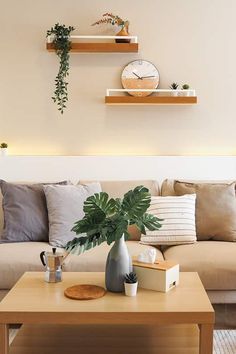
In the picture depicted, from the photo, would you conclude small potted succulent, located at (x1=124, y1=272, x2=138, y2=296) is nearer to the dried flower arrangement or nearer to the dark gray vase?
the dark gray vase

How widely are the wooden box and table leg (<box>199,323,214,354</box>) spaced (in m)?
0.30

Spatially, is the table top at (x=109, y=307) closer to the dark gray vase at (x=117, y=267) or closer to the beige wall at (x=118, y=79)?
the dark gray vase at (x=117, y=267)

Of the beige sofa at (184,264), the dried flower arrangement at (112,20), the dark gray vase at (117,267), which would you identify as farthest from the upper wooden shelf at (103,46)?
the dark gray vase at (117,267)

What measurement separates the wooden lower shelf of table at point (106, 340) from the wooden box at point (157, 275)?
0.23 metres

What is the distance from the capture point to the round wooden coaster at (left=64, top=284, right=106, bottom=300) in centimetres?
222

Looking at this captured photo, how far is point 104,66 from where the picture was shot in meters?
4.15

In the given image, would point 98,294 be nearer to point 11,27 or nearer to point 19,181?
point 19,181

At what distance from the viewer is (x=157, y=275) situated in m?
2.32

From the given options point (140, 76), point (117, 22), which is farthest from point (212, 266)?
point (117, 22)

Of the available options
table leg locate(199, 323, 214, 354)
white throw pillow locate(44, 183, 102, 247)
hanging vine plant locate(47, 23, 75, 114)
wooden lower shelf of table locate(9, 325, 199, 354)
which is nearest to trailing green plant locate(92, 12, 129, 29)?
hanging vine plant locate(47, 23, 75, 114)

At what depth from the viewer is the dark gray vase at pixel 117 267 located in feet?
7.53

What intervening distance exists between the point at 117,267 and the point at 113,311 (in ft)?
0.88

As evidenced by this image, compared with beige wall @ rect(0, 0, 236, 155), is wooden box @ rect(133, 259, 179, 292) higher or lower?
lower

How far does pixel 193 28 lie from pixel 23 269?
2.41 m
